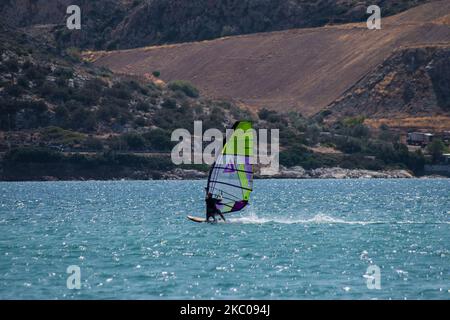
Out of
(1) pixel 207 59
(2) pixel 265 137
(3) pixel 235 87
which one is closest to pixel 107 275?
(2) pixel 265 137

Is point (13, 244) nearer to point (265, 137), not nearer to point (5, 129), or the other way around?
point (5, 129)

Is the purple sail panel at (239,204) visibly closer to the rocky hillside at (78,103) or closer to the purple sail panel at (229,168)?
the purple sail panel at (229,168)

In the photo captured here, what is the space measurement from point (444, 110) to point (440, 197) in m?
76.8

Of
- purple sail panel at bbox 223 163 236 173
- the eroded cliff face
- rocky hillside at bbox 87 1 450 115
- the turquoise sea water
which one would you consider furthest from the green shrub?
purple sail panel at bbox 223 163 236 173

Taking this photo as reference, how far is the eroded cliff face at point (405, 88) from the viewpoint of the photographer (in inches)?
6294

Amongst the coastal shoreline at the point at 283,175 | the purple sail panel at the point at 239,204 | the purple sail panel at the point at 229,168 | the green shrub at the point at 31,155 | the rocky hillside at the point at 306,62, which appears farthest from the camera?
the rocky hillside at the point at 306,62

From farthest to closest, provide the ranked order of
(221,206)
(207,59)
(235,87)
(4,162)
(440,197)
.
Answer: (207,59) < (235,87) < (4,162) < (440,197) < (221,206)

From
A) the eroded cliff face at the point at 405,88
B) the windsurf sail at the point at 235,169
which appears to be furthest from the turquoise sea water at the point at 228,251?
the eroded cliff face at the point at 405,88

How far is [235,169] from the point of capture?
4984cm

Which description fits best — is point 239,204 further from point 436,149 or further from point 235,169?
point 436,149

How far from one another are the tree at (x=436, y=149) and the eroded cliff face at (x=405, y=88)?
22.9 metres

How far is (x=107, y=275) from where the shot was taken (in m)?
35.4

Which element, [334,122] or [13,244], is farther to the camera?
[334,122]

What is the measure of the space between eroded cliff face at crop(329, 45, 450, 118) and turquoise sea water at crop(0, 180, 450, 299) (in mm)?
87362
